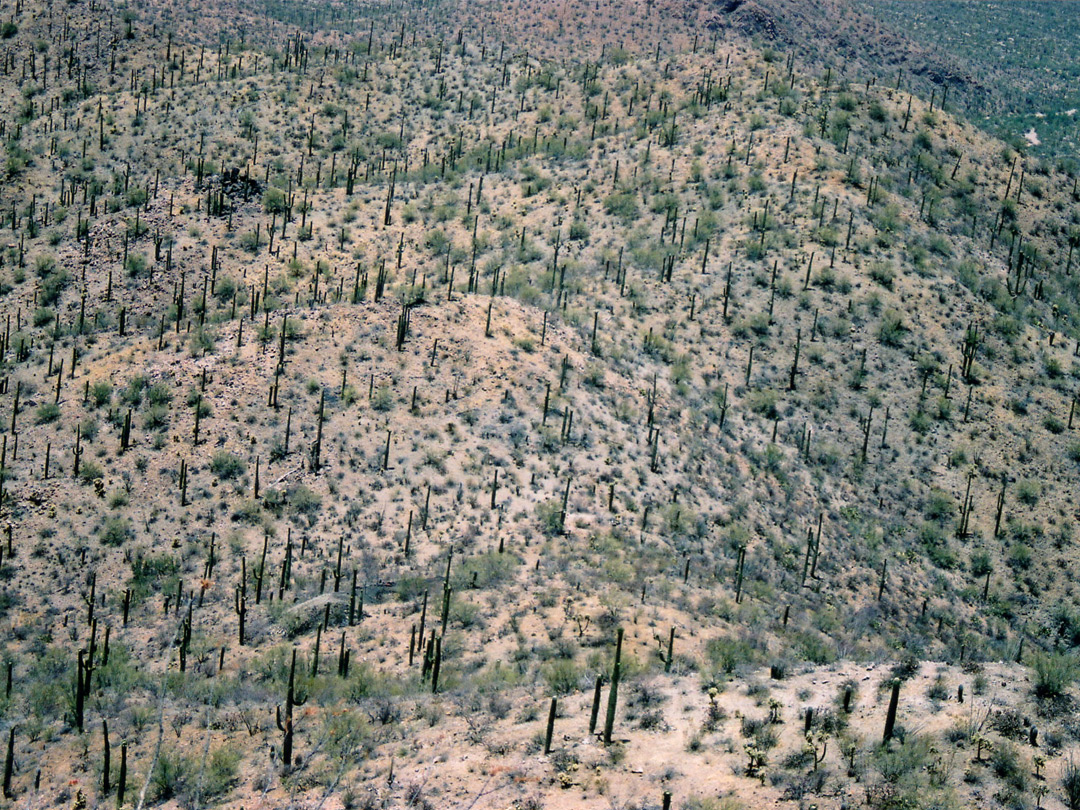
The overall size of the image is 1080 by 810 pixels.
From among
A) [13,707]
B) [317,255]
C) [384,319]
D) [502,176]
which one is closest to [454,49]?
[502,176]

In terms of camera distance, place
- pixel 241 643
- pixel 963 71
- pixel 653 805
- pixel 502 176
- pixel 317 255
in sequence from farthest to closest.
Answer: pixel 963 71 → pixel 502 176 → pixel 317 255 → pixel 241 643 → pixel 653 805

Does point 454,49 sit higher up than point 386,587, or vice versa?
point 454,49

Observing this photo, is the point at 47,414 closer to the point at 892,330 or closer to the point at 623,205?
the point at 623,205

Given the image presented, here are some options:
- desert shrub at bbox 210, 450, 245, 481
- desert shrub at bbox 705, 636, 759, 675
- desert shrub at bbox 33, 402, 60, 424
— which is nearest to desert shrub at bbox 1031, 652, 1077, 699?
desert shrub at bbox 705, 636, 759, 675

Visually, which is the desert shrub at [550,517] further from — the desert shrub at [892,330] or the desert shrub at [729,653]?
the desert shrub at [892,330]

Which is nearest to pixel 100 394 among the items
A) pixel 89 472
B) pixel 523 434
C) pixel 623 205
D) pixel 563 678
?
pixel 89 472

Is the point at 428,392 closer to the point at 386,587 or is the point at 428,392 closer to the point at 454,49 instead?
the point at 386,587

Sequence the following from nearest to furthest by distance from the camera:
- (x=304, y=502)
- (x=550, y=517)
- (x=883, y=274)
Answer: (x=550, y=517) → (x=304, y=502) → (x=883, y=274)

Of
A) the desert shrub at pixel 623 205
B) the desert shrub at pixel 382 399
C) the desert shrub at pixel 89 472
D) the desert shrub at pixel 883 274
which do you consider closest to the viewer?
the desert shrub at pixel 89 472

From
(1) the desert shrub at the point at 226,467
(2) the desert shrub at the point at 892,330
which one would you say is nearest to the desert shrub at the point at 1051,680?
(1) the desert shrub at the point at 226,467
